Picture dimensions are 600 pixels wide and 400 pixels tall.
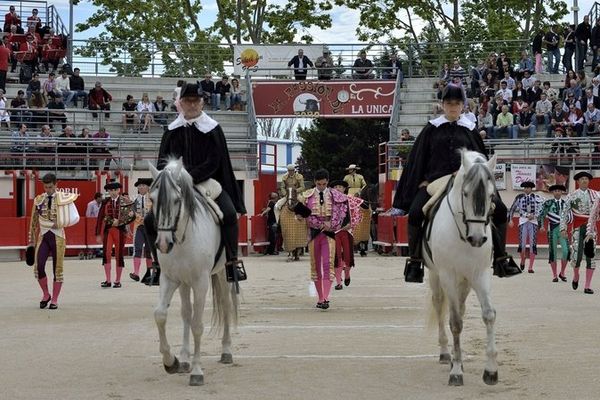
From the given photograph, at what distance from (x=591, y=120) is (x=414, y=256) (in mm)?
22963

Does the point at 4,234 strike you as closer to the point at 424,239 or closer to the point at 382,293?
the point at 382,293

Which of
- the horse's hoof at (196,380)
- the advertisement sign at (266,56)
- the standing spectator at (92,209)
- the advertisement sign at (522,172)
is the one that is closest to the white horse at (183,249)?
the horse's hoof at (196,380)

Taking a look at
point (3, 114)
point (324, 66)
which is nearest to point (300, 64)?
point (324, 66)

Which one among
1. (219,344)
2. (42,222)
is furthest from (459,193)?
(42,222)

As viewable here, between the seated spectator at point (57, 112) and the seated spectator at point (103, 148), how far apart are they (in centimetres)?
140

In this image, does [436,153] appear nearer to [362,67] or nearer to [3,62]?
[3,62]

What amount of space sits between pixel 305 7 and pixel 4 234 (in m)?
24.9

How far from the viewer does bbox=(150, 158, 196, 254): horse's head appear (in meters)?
9.38

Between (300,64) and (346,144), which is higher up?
(300,64)

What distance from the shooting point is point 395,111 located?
38.2 metres

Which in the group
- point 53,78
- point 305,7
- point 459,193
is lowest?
point 459,193

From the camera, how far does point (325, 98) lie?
39.2m

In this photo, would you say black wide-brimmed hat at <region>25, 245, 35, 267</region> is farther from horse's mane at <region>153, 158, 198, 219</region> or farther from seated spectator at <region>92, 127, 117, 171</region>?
seated spectator at <region>92, 127, 117, 171</region>

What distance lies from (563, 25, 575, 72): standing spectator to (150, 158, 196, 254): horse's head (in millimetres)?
29434
